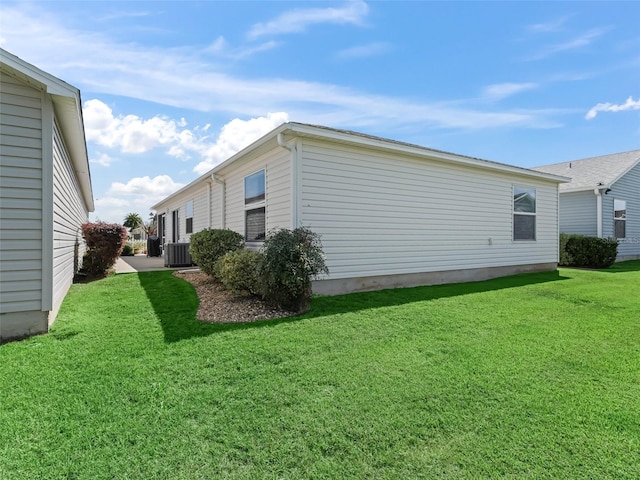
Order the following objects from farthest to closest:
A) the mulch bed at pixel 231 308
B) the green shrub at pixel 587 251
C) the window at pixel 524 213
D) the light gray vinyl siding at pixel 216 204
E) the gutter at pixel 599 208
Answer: the gutter at pixel 599 208
the green shrub at pixel 587 251
the light gray vinyl siding at pixel 216 204
the window at pixel 524 213
the mulch bed at pixel 231 308

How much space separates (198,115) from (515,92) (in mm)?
10303

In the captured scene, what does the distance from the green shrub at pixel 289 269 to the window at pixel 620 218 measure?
15.7 metres

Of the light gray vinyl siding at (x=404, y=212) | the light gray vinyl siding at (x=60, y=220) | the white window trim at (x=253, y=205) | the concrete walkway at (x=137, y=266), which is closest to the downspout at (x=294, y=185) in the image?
the light gray vinyl siding at (x=404, y=212)

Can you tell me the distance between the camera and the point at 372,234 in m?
7.10

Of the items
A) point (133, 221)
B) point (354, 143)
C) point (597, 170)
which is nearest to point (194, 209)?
point (354, 143)

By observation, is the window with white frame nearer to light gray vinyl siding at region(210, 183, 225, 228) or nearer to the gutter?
light gray vinyl siding at region(210, 183, 225, 228)

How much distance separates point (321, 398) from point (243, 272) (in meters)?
3.21

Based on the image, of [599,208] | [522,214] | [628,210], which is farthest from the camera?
[628,210]

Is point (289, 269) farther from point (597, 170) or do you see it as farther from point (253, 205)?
point (597, 170)

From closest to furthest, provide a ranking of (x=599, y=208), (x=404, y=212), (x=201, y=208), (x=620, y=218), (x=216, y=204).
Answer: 1. (x=404, y=212)
2. (x=216, y=204)
3. (x=201, y=208)
4. (x=599, y=208)
5. (x=620, y=218)

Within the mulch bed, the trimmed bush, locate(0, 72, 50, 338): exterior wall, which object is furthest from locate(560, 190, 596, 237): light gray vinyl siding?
locate(0, 72, 50, 338): exterior wall

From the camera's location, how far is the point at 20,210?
4055 millimetres

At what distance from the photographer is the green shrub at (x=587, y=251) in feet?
39.3

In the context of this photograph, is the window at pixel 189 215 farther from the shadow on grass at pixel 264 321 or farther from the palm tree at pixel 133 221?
the palm tree at pixel 133 221
